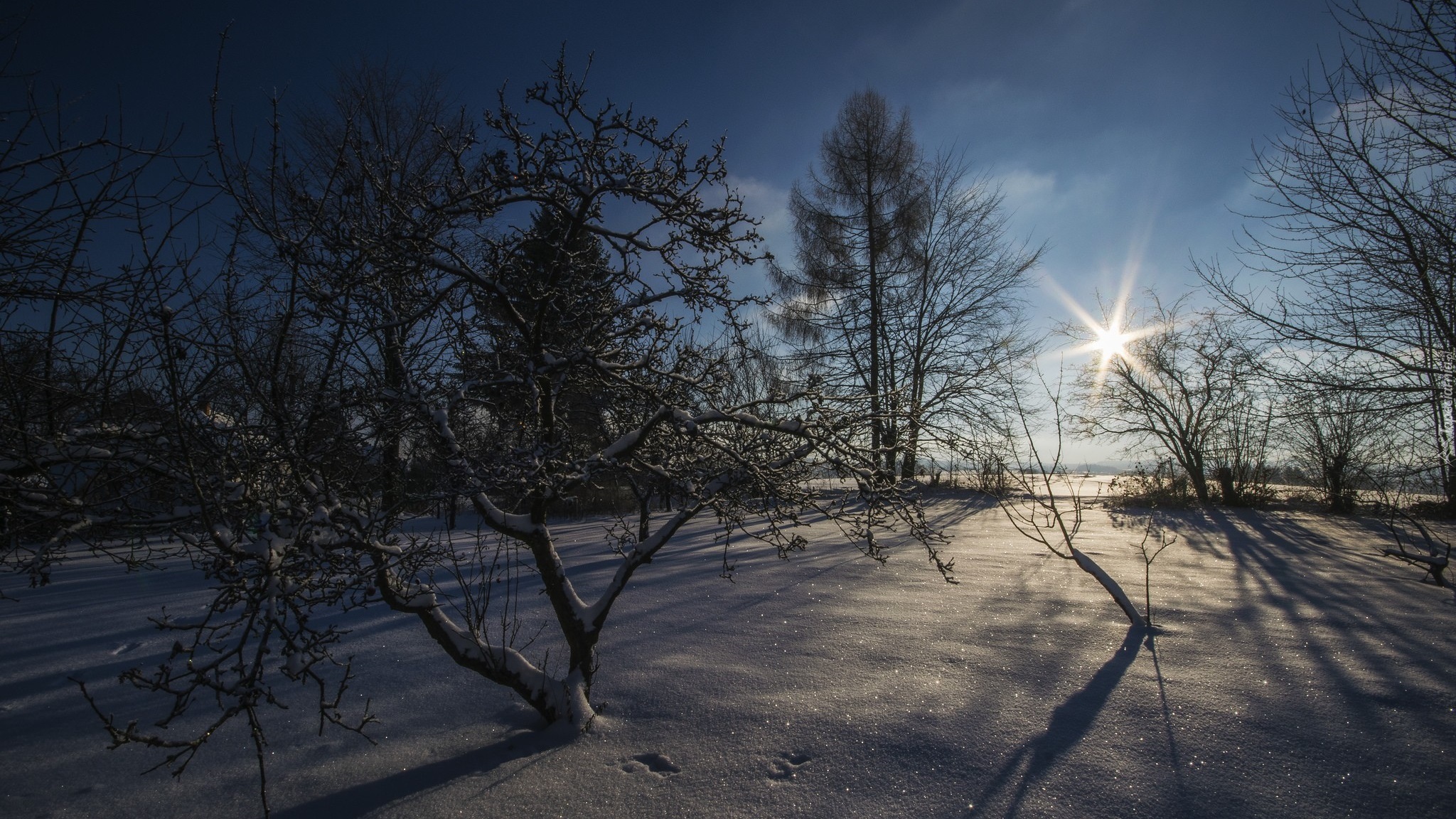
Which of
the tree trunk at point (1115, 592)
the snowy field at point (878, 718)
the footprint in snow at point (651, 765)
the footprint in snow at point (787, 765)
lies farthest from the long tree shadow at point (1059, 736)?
the footprint in snow at point (651, 765)

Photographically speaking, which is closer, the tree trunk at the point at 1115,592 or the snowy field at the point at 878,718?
the snowy field at the point at 878,718

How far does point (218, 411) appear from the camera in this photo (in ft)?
7.75

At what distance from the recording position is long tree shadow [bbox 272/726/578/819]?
213cm

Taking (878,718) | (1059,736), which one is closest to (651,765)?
(878,718)

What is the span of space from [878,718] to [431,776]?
1.84 m

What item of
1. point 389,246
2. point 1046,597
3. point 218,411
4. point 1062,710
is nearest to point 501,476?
point 389,246

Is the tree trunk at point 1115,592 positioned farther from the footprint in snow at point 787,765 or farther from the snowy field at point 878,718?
the footprint in snow at point 787,765

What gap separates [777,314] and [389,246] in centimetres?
1240

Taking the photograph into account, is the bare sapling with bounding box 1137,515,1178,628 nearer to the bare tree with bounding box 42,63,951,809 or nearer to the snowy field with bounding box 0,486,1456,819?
the snowy field with bounding box 0,486,1456,819

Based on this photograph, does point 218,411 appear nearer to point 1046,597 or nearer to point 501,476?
point 501,476

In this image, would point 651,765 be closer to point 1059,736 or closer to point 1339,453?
point 1059,736

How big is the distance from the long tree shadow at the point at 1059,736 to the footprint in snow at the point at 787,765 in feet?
2.06

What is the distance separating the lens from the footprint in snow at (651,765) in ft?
7.50

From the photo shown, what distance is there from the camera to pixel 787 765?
2266mm
